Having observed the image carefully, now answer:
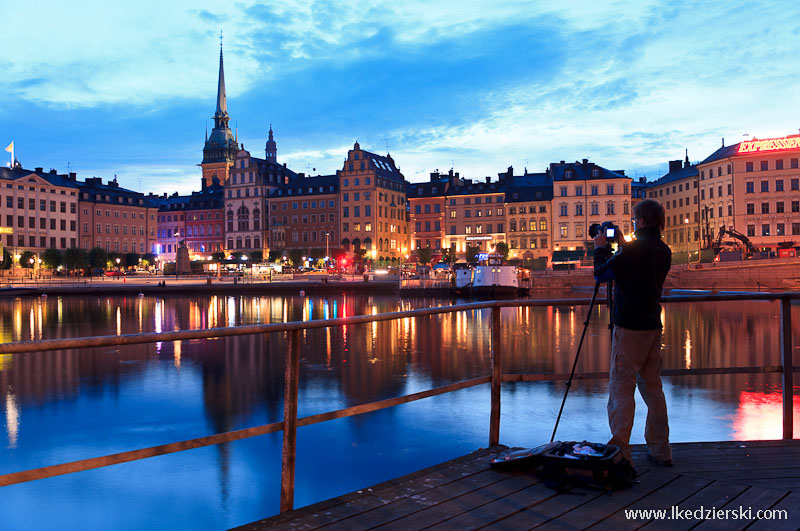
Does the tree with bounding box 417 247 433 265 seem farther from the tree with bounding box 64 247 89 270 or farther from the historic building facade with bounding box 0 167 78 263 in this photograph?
the historic building facade with bounding box 0 167 78 263

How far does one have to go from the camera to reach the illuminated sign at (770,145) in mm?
78562

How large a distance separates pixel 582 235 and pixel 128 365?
8068cm

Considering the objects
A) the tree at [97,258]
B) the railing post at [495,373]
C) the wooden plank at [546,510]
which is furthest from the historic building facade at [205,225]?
the wooden plank at [546,510]

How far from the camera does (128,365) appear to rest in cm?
1986

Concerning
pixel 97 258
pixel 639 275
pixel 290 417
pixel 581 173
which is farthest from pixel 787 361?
pixel 97 258

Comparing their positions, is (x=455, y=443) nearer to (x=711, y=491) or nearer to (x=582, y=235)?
(x=711, y=491)

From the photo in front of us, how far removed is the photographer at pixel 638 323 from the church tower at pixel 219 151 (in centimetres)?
14858

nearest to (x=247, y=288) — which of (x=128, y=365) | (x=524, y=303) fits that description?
(x=128, y=365)

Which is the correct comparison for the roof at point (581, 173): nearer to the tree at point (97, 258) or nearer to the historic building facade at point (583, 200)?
the historic building facade at point (583, 200)

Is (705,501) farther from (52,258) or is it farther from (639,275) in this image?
(52,258)

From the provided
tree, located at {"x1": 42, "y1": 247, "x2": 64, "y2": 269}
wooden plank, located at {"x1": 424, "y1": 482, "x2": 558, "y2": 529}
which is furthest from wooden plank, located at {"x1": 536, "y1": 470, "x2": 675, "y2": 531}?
→ tree, located at {"x1": 42, "y1": 247, "x2": 64, "y2": 269}

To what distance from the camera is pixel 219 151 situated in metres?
156

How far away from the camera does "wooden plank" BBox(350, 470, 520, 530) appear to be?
393 cm

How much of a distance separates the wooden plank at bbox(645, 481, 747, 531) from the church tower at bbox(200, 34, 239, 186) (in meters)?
149
